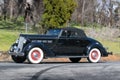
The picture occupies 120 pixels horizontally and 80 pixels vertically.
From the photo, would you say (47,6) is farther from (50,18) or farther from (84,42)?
(84,42)

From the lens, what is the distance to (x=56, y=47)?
21672mm

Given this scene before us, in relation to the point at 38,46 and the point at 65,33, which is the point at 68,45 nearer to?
the point at 65,33

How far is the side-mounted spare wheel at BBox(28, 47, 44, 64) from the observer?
20.9 meters

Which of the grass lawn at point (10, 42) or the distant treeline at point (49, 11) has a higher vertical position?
the distant treeline at point (49, 11)

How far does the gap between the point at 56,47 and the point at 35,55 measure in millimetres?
1323

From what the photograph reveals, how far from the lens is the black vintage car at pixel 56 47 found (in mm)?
20906

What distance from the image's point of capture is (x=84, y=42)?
904 inches

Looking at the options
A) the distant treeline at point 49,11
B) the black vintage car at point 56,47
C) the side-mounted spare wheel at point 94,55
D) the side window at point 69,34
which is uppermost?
the distant treeline at point 49,11

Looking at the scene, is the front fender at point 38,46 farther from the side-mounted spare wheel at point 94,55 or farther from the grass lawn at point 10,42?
the grass lawn at point 10,42

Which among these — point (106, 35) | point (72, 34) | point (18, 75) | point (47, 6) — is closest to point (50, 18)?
point (47, 6)

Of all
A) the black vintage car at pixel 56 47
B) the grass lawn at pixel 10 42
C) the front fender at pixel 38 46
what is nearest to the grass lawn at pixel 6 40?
the grass lawn at pixel 10 42

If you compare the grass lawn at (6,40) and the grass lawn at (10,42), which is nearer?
the grass lawn at (6,40)

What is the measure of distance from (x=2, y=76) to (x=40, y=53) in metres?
8.12

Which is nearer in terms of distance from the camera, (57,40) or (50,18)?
(57,40)
